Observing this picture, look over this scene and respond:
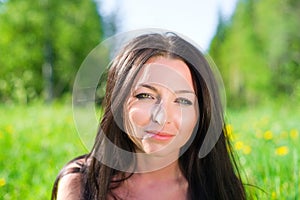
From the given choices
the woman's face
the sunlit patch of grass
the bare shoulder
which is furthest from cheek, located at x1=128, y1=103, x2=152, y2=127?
the sunlit patch of grass

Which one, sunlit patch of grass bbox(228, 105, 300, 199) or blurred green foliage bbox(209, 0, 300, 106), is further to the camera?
blurred green foliage bbox(209, 0, 300, 106)

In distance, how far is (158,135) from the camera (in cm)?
143

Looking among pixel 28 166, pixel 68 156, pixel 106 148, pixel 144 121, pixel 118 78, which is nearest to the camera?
pixel 144 121

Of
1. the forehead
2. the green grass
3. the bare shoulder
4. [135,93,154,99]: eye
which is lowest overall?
the green grass

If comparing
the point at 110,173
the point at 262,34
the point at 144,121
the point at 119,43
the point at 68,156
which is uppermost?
the point at 119,43

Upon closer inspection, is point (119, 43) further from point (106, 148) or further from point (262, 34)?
point (262, 34)

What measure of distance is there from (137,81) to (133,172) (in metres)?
0.34

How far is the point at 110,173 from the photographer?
1668 millimetres

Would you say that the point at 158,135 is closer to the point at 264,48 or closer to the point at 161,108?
the point at 161,108

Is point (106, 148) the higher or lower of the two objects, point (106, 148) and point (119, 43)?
the lower

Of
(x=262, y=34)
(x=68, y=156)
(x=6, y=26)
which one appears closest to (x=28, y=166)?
(x=68, y=156)

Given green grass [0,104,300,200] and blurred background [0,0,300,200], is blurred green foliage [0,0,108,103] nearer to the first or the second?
blurred background [0,0,300,200]

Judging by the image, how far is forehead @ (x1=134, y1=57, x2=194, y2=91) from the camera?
56.9 inches

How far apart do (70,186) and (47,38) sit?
20.1 m
